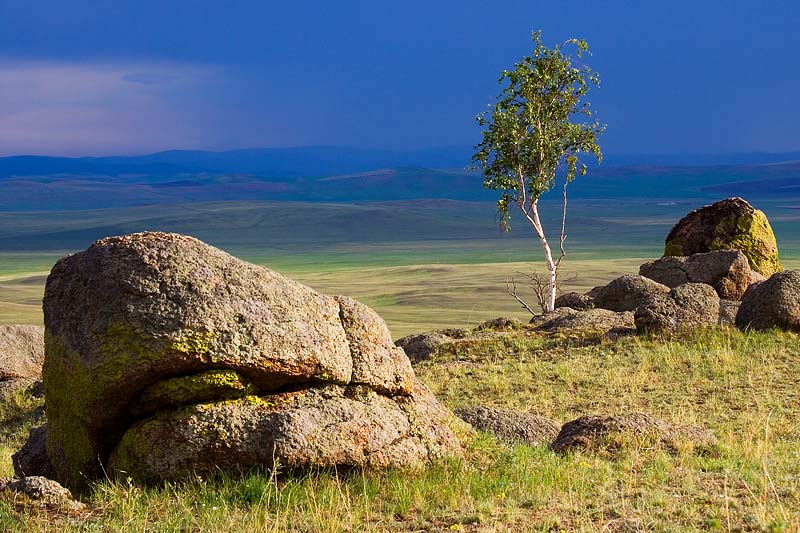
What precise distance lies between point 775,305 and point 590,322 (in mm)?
4671

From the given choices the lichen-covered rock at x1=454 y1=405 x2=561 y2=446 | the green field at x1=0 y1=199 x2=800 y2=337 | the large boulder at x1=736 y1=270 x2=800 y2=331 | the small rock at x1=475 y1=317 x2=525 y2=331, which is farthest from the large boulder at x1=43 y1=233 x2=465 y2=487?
the green field at x1=0 y1=199 x2=800 y2=337

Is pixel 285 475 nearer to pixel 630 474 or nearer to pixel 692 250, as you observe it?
pixel 630 474

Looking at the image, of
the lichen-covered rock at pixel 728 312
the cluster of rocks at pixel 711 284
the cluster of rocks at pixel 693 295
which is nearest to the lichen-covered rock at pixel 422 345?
the cluster of rocks at pixel 693 295

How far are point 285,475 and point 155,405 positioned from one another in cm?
146

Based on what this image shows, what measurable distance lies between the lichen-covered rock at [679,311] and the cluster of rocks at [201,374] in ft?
45.3

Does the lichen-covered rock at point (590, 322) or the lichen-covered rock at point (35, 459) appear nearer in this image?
the lichen-covered rock at point (35, 459)

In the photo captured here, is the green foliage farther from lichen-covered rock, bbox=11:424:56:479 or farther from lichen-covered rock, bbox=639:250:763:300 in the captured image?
lichen-covered rock, bbox=11:424:56:479

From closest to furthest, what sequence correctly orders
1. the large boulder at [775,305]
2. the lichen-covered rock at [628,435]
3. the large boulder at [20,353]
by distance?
1. the lichen-covered rock at [628,435]
2. the large boulder at [775,305]
3. the large boulder at [20,353]

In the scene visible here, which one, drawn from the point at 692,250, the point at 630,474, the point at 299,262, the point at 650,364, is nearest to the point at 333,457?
the point at 630,474

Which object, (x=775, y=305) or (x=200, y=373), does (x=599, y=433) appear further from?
(x=775, y=305)

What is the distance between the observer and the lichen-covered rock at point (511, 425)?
12.4 m

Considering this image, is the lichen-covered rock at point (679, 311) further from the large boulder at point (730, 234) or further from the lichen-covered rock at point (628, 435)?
the lichen-covered rock at point (628, 435)

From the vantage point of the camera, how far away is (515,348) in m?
23.7

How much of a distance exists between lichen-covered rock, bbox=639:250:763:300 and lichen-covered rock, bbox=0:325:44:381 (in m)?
18.3
